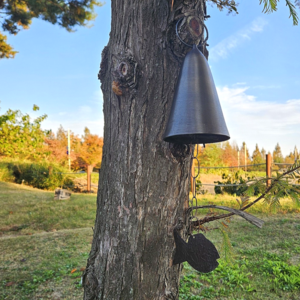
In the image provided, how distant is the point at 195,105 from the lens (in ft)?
4.33

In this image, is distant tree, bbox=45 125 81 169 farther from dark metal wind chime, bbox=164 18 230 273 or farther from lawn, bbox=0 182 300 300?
dark metal wind chime, bbox=164 18 230 273

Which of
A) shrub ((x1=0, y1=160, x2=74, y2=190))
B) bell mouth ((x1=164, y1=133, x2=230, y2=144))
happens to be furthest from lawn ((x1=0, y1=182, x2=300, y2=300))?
shrub ((x1=0, y1=160, x2=74, y2=190))

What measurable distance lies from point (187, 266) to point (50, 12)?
362 inches

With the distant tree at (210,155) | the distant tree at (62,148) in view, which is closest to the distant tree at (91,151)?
the distant tree at (62,148)

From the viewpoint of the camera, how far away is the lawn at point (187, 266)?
2.83m

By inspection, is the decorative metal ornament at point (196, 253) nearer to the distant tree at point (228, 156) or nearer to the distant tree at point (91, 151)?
the distant tree at point (91, 151)

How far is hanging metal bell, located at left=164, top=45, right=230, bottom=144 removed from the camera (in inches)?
50.0

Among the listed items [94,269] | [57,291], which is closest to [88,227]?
[57,291]

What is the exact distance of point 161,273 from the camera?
52.2 inches

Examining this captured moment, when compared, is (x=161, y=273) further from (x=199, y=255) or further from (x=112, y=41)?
(x=112, y=41)

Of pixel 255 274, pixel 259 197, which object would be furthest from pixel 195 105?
pixel 255 274

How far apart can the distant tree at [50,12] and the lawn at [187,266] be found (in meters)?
6.86

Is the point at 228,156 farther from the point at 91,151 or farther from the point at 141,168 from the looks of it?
the point at 141,168

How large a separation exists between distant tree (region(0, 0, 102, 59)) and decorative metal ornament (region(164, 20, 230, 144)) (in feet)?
29.9
